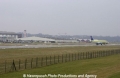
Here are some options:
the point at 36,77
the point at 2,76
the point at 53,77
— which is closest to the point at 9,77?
the point at 2,76

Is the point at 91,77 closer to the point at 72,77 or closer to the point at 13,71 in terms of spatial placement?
the point at 72,77

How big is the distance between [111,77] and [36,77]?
385 inches

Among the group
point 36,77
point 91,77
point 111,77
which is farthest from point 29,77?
point 111,77

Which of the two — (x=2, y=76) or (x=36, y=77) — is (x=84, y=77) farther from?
(x=2, y=76)

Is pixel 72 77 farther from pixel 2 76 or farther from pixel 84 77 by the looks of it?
pixel 2 76

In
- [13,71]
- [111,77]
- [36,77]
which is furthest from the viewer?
[13,71]

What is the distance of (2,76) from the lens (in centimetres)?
2816

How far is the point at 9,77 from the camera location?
89.4 feet

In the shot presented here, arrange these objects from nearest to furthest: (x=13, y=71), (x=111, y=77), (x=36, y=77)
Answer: (x=36, y=77)
(x=111, y=77)
(x=13, y=71)

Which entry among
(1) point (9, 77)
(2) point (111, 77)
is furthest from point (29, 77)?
(2) point (111, 77)

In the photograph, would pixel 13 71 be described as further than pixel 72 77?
Yes

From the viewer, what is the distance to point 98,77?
87.4ft

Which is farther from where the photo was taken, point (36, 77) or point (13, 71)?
point (13, 71)

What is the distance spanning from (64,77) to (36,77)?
3.50 meters
